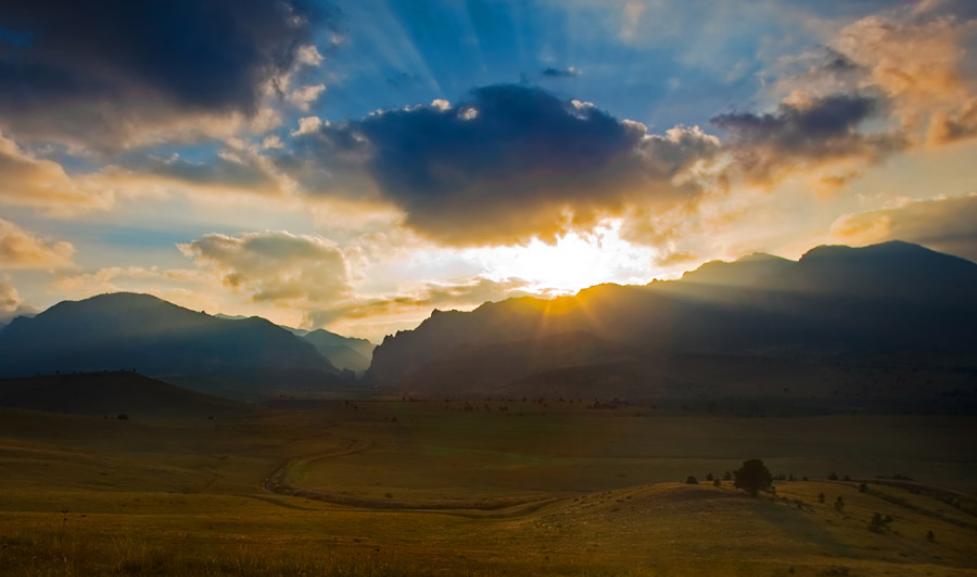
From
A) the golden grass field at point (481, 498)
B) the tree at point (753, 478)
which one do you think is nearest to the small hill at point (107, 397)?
the golden grass field at point (481, 498)

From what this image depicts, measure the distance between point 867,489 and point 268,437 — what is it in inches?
3917

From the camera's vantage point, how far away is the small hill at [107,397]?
15588 cm

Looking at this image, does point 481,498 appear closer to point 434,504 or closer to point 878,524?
point 434,504

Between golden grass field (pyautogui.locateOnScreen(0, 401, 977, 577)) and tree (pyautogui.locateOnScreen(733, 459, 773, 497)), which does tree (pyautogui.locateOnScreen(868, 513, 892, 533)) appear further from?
tree (pyautogui.locateOnScreen(733, 459, 773, 497))

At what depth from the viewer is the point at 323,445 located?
358 ft

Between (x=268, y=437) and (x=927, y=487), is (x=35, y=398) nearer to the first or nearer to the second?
(x=268, y=437)

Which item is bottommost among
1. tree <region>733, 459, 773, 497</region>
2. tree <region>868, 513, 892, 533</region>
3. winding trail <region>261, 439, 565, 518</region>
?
winding trail <region>261, 439, 565, 518</region>

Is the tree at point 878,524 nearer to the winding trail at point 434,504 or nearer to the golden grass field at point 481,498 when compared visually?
the golden grass field at point 481,498

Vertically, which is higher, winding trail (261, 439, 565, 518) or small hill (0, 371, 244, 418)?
small hill (0, 371, 244, 418)

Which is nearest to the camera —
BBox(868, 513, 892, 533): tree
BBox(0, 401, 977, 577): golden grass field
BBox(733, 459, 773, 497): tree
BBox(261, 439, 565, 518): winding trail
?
BBox(0, 401, 977, 577): golden grass field

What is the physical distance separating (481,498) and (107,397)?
14017 centimetres

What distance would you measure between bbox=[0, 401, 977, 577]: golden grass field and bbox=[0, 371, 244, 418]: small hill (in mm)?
27773

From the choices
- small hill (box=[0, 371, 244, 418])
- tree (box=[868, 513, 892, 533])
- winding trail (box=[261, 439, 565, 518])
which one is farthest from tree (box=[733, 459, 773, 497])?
small hill (box=[0, 371, 244, 418])

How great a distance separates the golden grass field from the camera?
22.6 metres
